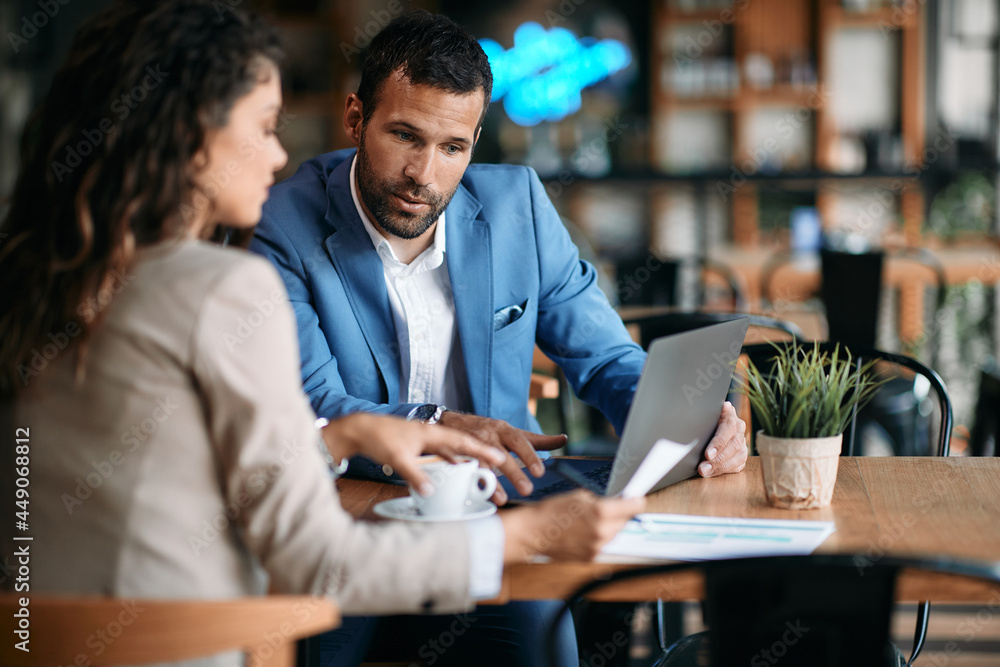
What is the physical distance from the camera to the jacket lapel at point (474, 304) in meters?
1.72

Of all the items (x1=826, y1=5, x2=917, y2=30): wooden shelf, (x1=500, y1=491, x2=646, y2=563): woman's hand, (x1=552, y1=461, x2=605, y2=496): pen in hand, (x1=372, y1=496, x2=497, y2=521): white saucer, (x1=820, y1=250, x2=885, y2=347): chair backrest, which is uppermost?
(x1=826, y1=5, x2=917, y2=30): wooden shelf

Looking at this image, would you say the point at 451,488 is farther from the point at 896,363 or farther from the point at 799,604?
the point at 896,363

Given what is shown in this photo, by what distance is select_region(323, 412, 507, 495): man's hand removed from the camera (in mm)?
1062

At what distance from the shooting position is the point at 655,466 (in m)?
1.21

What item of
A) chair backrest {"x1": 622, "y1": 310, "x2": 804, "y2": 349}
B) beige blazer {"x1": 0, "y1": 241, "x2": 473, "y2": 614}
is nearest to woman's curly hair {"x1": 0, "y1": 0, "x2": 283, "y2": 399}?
beige blazer {"x1": 0, "y1": 241, "x2": 473, "y2": 614}

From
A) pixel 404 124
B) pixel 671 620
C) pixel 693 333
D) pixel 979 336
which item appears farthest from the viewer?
pixel 979 336

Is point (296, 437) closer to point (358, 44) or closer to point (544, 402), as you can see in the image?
point (544, 402)

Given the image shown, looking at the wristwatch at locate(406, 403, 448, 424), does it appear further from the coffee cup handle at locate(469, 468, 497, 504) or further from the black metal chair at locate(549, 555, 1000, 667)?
the black metal chair at locate(549, 555, 1000, 667)

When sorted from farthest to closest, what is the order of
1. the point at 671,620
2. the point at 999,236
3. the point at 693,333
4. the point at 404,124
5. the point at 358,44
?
1. the point at 358,44
2. the point at 999,236
3. the point at 671,620
4. the point at 404,124
5. the point at 693,333

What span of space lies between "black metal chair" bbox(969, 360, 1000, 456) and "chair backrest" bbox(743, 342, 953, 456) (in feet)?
0.97

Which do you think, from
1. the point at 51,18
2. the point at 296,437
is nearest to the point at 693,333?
the point at 296,437

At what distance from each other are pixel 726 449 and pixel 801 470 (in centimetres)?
18

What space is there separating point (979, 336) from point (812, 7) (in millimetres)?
2404

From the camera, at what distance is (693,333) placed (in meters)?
1.14
